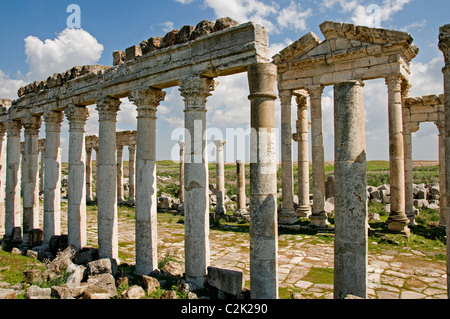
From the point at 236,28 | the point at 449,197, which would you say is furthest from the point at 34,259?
the point at 449,197

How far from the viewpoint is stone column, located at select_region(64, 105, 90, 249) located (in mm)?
10961

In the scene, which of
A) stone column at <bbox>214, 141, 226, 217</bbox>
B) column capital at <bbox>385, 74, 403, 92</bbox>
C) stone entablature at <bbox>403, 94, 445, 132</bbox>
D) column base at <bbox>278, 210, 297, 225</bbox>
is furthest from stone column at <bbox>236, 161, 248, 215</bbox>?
column capital at <bbox>385, 74, 403, 92</bbox>

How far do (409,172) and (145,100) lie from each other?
13397 millimetres

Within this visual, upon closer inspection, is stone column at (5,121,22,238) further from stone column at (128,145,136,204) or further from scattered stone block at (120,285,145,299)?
stone column at (128,145,136,204)

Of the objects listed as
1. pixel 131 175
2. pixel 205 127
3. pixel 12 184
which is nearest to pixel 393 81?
pixel 205 127

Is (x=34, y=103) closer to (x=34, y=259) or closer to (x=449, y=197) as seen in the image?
(x=34, y=259)

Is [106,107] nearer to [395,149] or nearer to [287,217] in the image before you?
[287,217]

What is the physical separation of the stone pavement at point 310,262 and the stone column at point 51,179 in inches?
65.6

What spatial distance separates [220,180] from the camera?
68.4 ft

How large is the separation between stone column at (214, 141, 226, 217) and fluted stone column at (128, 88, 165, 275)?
10.9m

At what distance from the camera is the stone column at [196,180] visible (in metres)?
7.83

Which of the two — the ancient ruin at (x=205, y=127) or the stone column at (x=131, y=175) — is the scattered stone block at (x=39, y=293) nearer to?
the ancient ruin at (x=205, y=127)

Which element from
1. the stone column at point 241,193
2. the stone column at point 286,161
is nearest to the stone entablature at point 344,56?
the stone column at point 286,161
